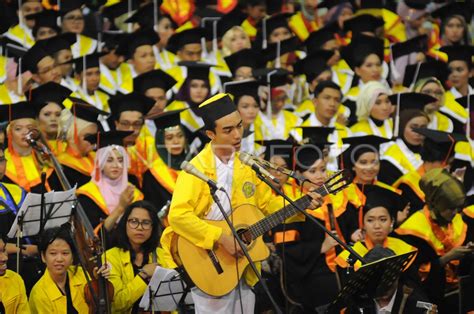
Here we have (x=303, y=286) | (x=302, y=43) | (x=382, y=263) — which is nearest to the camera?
(x=382, y=263)

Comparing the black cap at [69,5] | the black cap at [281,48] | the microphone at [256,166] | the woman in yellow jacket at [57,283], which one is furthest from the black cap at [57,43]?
the microphone at [256,166]

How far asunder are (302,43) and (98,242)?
6797mm

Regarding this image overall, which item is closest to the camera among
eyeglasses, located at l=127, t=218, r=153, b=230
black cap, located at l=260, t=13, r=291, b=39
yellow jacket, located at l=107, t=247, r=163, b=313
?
yellow jacket, located at l=107, t=247, r=163, b=313

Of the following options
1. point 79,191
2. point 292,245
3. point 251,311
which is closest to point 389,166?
point 292,245

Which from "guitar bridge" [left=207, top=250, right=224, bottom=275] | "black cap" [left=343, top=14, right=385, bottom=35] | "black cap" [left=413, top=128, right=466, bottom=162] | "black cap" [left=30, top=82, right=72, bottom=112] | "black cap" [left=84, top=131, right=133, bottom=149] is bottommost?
"guitar bridge" [left=207, top=250, right=224, bottom=275]

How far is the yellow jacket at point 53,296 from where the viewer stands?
292 inches

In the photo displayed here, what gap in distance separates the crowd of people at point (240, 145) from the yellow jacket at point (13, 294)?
0.01 metres

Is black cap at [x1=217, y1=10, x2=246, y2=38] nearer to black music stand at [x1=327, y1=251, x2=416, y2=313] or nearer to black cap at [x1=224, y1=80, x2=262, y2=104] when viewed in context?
black cap at [x1=224, y1=80, x2=262, y2=104]

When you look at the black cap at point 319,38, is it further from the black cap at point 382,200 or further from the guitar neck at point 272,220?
the guitar neck at point 272,220

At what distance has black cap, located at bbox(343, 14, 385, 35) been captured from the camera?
13.1 m

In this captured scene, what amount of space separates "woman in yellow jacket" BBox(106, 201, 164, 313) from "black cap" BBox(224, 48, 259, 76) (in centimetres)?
374

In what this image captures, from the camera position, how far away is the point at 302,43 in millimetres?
13273

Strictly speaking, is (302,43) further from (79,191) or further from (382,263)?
(382,263)

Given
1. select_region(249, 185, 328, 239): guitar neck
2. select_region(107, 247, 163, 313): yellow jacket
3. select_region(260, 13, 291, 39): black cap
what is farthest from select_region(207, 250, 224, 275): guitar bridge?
select_region(260, 13, 291, 39): black cap
